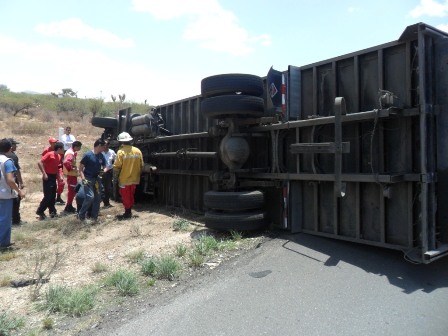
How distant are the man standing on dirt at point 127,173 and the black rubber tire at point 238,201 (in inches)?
109

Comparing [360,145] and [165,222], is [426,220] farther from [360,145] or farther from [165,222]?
[165,222]

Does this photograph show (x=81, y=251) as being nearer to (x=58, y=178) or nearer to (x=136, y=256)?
(x=136, y=256)

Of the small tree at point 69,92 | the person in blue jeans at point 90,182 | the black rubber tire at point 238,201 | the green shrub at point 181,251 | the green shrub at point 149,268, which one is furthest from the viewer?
the small tree at point 69,92

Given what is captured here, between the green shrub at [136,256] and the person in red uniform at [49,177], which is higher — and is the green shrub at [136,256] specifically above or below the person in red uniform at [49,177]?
below

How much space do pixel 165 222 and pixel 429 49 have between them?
5181mm

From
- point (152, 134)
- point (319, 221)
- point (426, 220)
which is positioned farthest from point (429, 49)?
point (152, 134)

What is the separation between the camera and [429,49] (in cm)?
440

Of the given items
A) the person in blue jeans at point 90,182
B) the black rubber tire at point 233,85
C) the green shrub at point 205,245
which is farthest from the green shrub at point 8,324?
the person in blue jeans at point 90,182

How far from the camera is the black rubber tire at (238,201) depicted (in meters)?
5.86

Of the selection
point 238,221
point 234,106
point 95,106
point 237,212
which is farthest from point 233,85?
point 95,106

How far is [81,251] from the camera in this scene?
19.4 feet

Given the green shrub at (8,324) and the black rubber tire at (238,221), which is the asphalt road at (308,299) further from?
the black rubber tire at (238,221)

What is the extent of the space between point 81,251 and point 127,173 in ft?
8.52

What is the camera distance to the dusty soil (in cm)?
390
